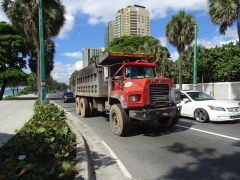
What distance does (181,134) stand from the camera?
23.9 feet

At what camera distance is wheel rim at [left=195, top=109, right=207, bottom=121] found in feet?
30.2

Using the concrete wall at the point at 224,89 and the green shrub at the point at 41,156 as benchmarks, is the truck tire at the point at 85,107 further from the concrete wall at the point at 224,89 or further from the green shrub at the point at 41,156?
the concrete wall at the point at 224,89

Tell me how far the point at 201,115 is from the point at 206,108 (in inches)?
16.5

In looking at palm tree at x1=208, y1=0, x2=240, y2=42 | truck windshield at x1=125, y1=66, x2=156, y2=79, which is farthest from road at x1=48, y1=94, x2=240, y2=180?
palm tree at x1=208, y1=0, x2=240, y2=42

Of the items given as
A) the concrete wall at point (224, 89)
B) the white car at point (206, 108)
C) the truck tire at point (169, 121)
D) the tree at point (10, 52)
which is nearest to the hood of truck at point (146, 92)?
the truck tire at point (169, 121)

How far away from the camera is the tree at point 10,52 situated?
29609mm

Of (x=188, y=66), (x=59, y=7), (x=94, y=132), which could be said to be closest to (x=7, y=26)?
(x=59, y=7)

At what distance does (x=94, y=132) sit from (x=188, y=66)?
26762 millimetres

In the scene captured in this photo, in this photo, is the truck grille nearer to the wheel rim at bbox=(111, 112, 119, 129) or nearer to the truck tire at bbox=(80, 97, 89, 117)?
the wheel rim at bbox=(111, 112, 119, 129)

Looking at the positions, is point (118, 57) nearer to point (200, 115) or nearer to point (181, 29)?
point (200, 115)

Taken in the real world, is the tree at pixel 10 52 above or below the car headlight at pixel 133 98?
above

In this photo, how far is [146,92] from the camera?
6.66m

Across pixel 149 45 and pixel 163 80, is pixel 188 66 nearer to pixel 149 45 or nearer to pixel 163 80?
pixel 149 45

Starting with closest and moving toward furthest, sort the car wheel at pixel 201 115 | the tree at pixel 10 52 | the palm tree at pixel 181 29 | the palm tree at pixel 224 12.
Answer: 1. the car wheel at pixel 201 115
2. the palm tree at pixel 224 12
3. the palm tree at pixel 181 29
4. the tree at pixel 10 52
